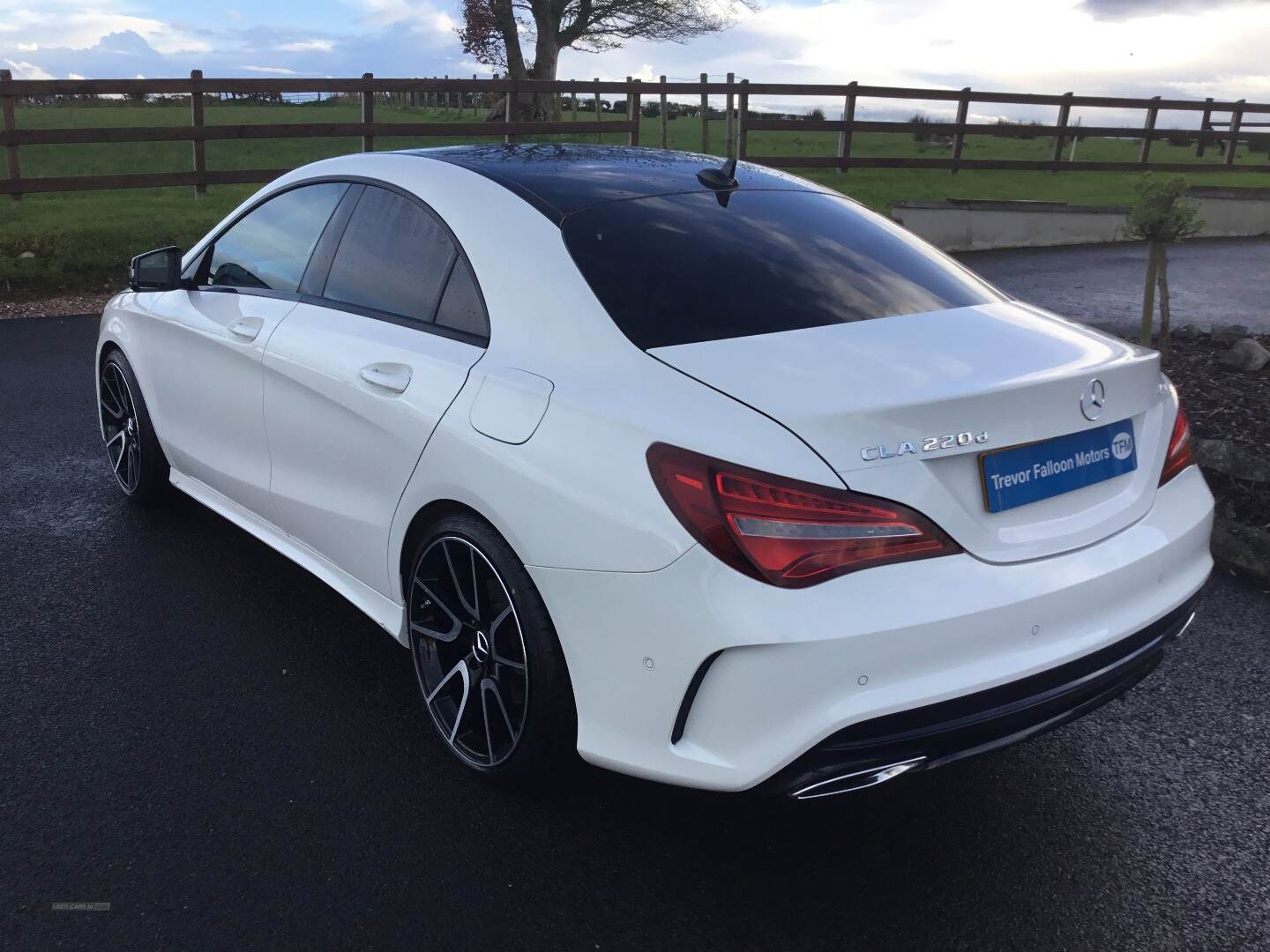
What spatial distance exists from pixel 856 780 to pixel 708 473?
2.30 ft

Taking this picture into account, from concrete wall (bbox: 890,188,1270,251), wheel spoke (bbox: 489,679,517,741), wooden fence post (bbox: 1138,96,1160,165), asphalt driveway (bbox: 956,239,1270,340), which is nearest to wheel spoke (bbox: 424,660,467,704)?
wheel spoke (bbox: 489,679,517,741)

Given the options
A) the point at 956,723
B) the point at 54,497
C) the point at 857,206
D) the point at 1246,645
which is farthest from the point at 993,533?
the point at 54,497

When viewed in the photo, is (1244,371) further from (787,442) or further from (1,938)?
(1,938)

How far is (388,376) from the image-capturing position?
3.14m

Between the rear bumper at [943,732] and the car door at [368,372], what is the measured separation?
51.7 inches

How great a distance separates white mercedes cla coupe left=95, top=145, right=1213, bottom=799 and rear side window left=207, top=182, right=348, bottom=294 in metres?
0.12

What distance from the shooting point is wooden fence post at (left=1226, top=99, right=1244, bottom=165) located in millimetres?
21766

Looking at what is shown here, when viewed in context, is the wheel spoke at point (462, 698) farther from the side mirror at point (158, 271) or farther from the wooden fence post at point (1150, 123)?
the wooden fence post at point (1150, 123)

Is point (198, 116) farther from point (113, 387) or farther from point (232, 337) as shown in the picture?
point (232, 337)

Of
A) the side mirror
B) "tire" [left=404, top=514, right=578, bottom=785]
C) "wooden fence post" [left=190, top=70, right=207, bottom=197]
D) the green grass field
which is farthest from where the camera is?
"wooden fence post" [left=190, top=70, right=207, bottom=197]

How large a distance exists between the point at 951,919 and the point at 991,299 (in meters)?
1.68

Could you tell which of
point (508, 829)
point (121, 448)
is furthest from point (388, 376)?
point (121, 448)

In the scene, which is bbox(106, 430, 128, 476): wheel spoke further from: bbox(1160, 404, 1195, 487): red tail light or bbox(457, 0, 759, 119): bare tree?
bbox(457, 0, 759, 119): bare tree

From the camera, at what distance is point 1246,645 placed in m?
3.87
